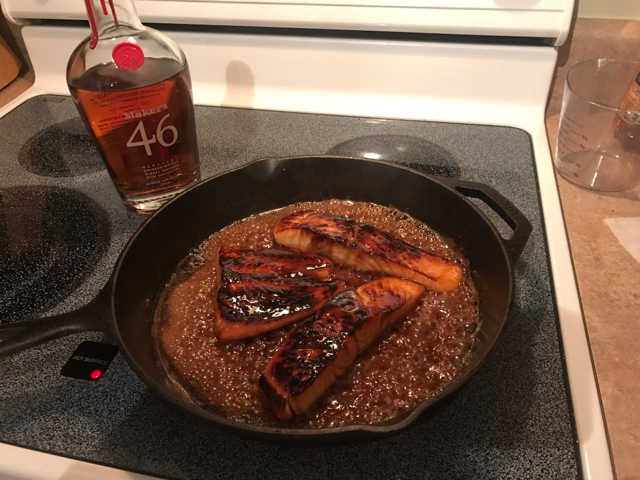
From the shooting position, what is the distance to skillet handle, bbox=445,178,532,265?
59 centimetres

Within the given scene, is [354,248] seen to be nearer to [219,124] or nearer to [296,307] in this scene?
[296,307]

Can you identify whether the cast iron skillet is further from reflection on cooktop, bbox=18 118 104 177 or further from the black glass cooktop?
reflection on cooktop, bbox=18 118 104 177

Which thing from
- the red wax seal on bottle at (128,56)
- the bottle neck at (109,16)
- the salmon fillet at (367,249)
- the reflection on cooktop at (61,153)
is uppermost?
the bottle neck at (109,16)

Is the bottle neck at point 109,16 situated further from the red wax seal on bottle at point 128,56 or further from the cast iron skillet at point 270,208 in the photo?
the cast iron skillet at point 270,208

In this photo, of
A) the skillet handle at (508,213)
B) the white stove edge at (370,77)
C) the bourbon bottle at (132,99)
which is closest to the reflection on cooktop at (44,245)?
the bourbon bottle at (132,99)

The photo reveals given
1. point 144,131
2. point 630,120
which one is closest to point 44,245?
point 144,131

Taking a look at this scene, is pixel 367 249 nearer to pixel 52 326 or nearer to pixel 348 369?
pixel 348 369

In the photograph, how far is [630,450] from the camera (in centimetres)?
51

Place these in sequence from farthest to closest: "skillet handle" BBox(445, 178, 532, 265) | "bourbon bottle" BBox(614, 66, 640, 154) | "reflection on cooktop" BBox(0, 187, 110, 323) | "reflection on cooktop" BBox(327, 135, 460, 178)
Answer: "reflection on cooktop" BBox(327, 135, 460, 178) < "bourbon bottle" BBox(614, 66, 640, 154) < "reflection on cooktop" BBox(0, 187, 110, 323) < "skillet handle" BBox(445, 178, 532, 265)

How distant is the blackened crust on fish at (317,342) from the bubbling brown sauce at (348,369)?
5 cm

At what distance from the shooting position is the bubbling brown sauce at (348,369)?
0.54 metres

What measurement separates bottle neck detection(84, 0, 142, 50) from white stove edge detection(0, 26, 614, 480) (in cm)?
34

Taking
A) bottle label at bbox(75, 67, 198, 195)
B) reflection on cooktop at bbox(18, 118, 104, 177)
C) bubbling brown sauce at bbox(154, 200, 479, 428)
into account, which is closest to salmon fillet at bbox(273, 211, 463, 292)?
bubbling brown sauce at bbox(154, 200, 479, 428)

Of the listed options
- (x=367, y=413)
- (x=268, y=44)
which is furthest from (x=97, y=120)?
(x=367, y=413)
